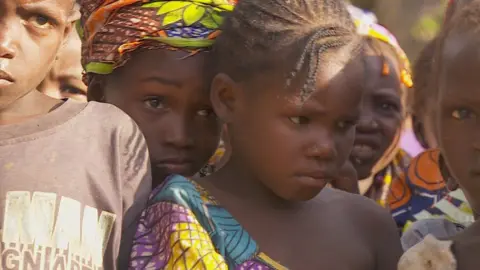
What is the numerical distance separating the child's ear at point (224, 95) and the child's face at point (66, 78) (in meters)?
1.21

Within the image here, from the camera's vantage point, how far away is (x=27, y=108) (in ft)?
8.36

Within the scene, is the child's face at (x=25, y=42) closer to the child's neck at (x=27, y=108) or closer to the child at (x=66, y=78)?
the child's neck at (x=27, y=108)

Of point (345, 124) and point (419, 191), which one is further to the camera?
point (419, 191)

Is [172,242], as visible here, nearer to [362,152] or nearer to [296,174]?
[296,174]

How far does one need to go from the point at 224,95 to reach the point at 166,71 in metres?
0.33

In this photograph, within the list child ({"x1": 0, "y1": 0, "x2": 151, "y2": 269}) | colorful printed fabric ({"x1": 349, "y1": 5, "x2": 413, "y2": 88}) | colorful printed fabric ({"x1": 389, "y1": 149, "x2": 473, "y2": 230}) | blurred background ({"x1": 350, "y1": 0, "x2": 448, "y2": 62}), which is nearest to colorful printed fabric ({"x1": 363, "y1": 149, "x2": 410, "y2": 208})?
colorful printed fabric ({"x1": 389, "y1": 149, "x2": 473, "y2": 230})

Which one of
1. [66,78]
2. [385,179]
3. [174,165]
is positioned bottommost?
[385,179]

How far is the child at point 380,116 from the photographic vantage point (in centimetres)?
371

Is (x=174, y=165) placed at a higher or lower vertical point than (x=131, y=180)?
lower

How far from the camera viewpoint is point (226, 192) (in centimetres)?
267

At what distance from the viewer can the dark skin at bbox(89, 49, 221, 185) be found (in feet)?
9.73

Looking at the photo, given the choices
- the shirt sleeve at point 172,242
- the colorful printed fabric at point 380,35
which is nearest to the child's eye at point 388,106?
the colorful printed fabric at point 380,35

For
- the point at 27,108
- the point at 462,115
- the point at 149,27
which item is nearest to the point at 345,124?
the point at 462,115

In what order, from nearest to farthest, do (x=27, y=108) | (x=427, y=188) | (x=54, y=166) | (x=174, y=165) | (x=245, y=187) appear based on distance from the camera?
(x=54, y=166) < (x=27, y=108) < (x=245, y=187) < (x=174, y=165) < (x=427, y=188)
